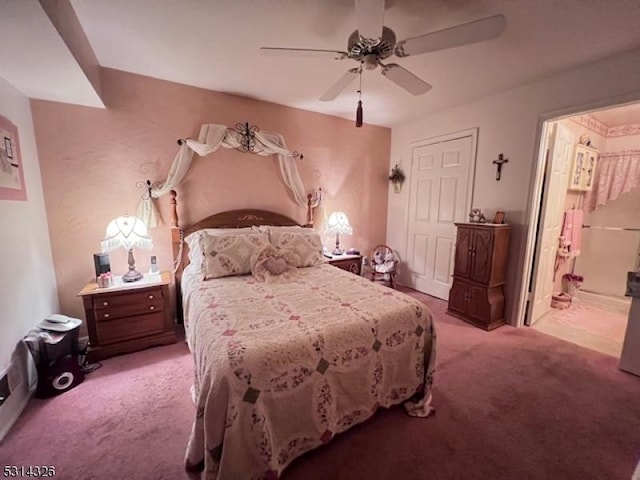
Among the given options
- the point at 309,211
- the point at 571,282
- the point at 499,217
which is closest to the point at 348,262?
the point at 309,211

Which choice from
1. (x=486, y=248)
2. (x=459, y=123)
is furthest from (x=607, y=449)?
(x=459, y=123)

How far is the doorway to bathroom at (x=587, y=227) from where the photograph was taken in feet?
9.76

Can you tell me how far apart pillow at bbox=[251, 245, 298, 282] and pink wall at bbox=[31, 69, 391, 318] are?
995mm

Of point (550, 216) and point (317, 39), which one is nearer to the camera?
point (317, 39)

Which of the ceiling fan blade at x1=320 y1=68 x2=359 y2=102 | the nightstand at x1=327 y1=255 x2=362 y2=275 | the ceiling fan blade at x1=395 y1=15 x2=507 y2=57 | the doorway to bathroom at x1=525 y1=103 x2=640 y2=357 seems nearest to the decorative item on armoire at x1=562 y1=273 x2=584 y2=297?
the doorway to bathroom at x1=525 y1=103 x2=640 y2=357

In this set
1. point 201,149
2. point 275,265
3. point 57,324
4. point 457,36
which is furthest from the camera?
point 201,149

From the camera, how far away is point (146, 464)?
56.7 inches

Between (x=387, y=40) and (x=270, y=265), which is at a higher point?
(x=387, y=40)

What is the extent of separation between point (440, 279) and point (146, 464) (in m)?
3.70

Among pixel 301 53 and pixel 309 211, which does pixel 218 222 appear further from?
pixel 301 53

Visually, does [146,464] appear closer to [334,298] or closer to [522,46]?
[334,298]

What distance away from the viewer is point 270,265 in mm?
2463

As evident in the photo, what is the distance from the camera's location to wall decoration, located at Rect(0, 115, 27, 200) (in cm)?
180

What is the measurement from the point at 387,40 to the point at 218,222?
7.70 ft
